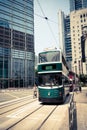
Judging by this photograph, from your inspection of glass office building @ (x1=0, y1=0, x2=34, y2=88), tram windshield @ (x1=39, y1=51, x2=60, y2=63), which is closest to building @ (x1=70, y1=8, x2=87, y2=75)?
glass office building @ (x1=0, y1=0, x2=34, y2=88)

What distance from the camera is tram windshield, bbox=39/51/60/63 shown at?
1669 centimetres

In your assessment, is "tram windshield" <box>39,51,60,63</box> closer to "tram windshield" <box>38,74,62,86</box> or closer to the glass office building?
"tram windshield" <box>38,74,62,86</box>

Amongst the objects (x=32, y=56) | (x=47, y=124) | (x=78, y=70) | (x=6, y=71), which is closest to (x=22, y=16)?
(x=32, y=56)

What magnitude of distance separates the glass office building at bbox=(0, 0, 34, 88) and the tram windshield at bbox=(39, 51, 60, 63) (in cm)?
5324

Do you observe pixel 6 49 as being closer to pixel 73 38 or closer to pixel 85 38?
pixel 85 38

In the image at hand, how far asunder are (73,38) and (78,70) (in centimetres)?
2062

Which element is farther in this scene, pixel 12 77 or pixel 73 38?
pixel 73 38

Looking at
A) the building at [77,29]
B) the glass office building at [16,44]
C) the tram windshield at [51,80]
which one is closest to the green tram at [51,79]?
the tram windshield at [51,80]

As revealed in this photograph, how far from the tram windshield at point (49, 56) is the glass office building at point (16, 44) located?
53.2 metres

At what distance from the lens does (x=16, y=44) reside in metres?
76.8

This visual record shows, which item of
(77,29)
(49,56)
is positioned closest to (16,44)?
(49,56)

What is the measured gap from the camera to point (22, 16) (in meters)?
81.2

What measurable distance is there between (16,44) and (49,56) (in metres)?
61.0

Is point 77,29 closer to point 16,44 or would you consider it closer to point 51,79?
point 16,44
